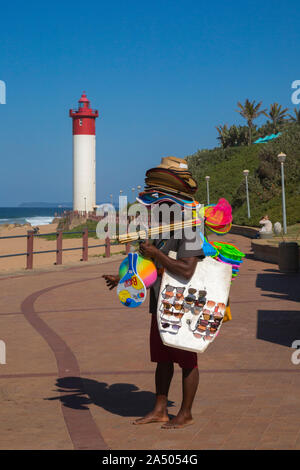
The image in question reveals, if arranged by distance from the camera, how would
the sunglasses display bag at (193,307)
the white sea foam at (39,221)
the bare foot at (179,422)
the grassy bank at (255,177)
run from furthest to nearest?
the white sea foam at (39,221) → the grassy bank at (255,177) → the bare foot at (179,422) → the sunglasses display bag at (193,307)

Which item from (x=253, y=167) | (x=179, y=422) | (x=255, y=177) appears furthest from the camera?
(x=253, y=167)

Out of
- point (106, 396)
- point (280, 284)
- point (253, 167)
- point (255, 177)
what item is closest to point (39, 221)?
point (253, 167)

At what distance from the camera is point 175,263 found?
4.06 m

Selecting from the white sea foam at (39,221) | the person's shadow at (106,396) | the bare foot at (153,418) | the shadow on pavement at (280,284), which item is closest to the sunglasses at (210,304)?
the bare foot at (153,418)

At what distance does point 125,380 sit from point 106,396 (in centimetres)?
52

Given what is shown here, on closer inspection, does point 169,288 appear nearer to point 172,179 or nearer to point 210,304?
point 210,304

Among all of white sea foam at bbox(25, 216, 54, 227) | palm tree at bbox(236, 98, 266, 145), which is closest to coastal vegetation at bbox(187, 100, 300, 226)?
palm tree at bbox(236, 98, 266, 145)

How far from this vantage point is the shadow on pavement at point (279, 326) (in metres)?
7.51

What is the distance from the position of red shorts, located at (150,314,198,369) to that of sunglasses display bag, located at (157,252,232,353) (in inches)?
10.6

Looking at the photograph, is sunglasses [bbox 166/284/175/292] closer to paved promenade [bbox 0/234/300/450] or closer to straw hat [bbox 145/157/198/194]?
straw hat [bbox 145/157/198/194]

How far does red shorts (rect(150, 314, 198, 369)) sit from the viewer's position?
4266mm

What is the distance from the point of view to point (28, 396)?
533 cm

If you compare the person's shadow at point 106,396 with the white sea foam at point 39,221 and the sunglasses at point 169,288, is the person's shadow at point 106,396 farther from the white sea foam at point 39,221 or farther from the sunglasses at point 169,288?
the white sea foam at point 39,221

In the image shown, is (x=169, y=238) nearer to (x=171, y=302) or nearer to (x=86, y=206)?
(x=171, y=302)
